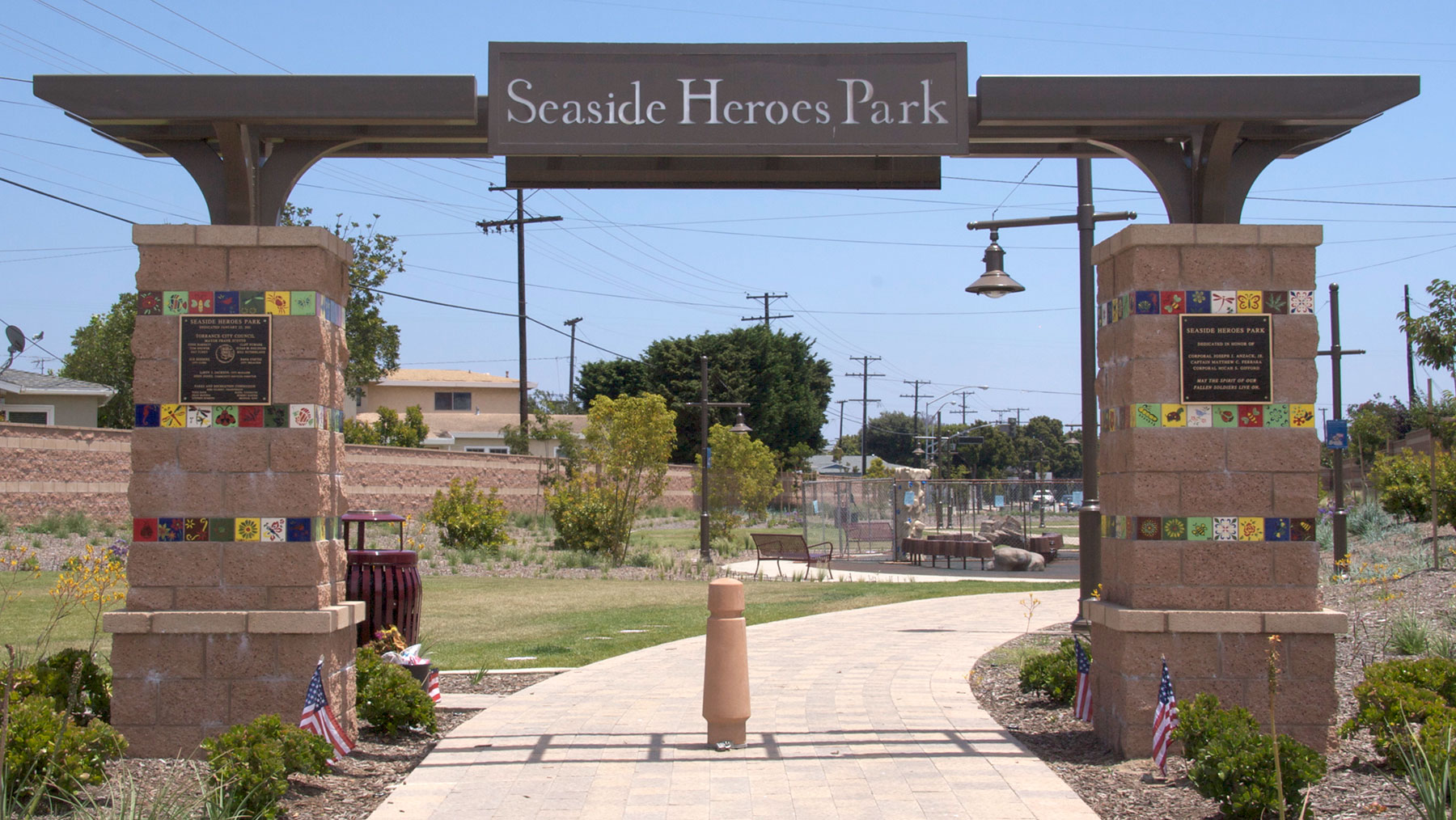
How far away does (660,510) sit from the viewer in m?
54.2

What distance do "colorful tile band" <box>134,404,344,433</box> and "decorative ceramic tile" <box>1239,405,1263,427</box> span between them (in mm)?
5488

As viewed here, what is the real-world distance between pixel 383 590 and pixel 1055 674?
5.07 m

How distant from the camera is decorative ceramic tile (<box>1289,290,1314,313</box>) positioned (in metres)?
6.88

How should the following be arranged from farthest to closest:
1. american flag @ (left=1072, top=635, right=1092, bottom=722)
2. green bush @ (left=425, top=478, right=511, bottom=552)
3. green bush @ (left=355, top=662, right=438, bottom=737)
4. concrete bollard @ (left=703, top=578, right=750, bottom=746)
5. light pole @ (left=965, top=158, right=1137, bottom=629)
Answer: green bush @ (left=425, top=478, right=511, bottom=552) < light pole @ (left=965, top=158, right=1137, bottom=629) < american flag @ (left=1072, top=635, right=1092, bottom=722) < green bush @ (left=355, top=662, right=438, bottom=737) < concrete bollard @ (left=703, top=578, right=750, bottom=746)

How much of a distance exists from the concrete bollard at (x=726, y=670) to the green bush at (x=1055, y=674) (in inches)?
105

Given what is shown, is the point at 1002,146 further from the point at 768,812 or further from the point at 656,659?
the point at 656,659

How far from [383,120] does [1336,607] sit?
1084cm

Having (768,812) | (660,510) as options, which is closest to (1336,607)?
(768,812)

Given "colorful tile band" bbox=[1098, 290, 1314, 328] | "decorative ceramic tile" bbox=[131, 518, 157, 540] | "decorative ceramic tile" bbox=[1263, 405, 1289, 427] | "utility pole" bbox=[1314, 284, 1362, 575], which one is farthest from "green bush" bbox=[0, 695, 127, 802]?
"utility pole" bbox=[1314, 284, 1362, 575]

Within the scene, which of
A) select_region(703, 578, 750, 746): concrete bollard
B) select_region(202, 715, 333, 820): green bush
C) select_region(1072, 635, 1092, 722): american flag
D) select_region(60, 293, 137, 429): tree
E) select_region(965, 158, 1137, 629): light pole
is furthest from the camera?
select_region(60, 293, 137, 429): tree

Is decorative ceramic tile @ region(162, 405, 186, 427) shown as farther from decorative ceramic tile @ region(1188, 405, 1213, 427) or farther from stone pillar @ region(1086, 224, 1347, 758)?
decorative ceramic tile @ region(1188, 405, 1213, 427)

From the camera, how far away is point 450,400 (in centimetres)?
8038

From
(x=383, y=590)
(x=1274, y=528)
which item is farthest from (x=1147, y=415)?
(x=383, y=590)

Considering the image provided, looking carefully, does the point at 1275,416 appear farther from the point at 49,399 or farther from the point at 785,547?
the point at 49,399
